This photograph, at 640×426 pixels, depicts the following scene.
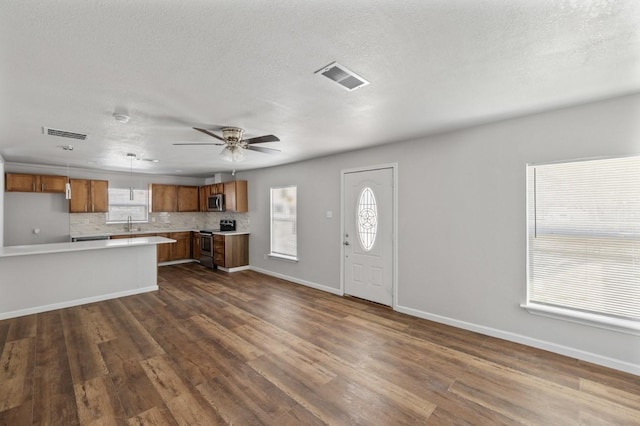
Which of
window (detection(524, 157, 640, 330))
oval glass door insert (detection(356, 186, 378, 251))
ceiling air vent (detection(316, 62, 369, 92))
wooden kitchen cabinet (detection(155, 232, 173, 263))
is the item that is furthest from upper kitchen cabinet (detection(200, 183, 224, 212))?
window (detection(524, 157, 640, 330))

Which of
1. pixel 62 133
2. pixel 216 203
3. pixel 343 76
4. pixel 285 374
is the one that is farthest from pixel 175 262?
pixel 343 76

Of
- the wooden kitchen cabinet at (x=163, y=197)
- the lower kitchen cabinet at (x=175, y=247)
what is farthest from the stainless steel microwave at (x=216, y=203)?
the lower kitchen cabinet at (x=175, y=247)

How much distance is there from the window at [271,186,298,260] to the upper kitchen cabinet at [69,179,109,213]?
13.1 feet

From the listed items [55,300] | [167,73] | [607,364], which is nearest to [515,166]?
[607,364]

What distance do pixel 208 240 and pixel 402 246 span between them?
505 centimetres

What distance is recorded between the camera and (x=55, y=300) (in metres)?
4.30

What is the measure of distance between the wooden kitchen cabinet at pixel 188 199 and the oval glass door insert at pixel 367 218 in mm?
5582

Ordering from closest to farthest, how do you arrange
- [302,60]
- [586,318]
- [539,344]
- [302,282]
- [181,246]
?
1. [302,60]
2. [586,318]
3. [539,344]
4. [302,282]
5. [181,246]

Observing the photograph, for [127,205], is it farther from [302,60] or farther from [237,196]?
[302,60]

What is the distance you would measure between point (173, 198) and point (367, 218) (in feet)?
19.2

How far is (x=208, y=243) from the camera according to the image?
719cm

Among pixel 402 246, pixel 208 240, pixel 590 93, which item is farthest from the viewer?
pixel 208 240

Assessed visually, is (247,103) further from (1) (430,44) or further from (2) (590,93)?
(2) (590,93)

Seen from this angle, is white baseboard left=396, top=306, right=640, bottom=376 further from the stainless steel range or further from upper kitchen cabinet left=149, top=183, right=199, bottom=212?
upper kitchen cabinet left=149, top=183, right=199, bottom=212
